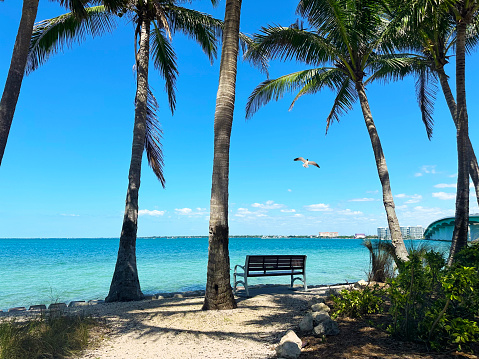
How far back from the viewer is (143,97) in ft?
Result: 30.2

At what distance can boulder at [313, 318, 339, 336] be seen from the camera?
4020mm

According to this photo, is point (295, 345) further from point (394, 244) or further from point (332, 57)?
point (332, 57)

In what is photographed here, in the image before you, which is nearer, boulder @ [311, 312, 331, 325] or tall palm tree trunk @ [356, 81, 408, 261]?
boulder @ [311, 312, 331, 325]

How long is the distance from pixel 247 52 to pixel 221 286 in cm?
774

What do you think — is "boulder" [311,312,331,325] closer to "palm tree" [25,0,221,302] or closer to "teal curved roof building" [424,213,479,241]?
"palm tree" [25,0,221,302]

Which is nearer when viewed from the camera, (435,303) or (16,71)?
(435,303)

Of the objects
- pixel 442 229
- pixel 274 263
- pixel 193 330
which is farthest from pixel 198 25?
pixel 442 229

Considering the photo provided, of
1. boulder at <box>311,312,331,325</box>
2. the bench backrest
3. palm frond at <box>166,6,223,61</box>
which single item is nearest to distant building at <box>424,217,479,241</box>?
the bench backrest

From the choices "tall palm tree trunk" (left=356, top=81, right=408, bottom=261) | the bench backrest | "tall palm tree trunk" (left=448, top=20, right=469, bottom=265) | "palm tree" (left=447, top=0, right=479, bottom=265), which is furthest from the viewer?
"tall palm tree trunk" (left=356, top=81, right=408, bottom=261)

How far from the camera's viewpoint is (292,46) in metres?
10.3

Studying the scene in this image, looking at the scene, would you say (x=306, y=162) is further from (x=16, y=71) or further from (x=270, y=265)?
(x=16, y=71)

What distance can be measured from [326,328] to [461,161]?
6836 mm

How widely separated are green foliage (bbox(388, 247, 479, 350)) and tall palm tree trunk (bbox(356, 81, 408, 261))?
500 centimetres

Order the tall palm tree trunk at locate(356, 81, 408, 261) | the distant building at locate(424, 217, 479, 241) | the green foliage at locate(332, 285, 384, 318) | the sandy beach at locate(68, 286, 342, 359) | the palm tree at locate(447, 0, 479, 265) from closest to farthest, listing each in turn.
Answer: the sandy beach at locate(68, 286, 342, 359), the green foliage at locate(332, 285, 384, 318), the palm tree at locate(447, 0, 479, 265), the tall palm tree trunk at locate(356, 81, 408, 261), the distant building at locate(424, 217, 479, 241)
